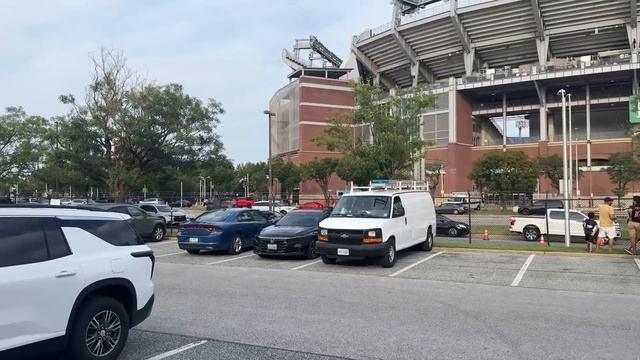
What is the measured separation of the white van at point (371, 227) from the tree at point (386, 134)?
6889 millimetres

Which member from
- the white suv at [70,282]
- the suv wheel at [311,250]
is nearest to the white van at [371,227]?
the suv wheel at [311,250]

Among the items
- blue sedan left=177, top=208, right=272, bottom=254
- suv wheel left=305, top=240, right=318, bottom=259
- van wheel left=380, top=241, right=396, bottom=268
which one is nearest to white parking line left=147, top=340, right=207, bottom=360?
van wheel left=380, top=241, right=396, bottom=268

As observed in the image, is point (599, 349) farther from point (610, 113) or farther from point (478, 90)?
point (610, 113)

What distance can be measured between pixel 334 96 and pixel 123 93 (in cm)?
5846

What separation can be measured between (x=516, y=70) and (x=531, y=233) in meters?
52.7

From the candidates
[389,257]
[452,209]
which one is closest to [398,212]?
[389,257]

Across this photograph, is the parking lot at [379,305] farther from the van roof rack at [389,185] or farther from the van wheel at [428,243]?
the van roof rack at [389,185]

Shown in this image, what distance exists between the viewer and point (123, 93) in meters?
33.7

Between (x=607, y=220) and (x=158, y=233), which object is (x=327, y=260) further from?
(x=158, y=233)

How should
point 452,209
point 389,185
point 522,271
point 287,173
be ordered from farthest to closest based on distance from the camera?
point 287,173, point 452,209, point 389,185, point 522,271

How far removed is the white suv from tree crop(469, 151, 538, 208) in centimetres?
4988

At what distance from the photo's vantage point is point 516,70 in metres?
72.5

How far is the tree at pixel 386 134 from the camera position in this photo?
73.4ft

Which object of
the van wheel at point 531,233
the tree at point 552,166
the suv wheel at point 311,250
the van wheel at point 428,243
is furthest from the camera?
the tree at point 552,166
